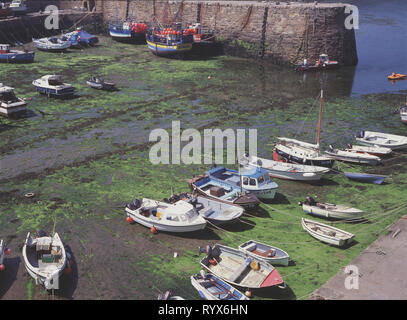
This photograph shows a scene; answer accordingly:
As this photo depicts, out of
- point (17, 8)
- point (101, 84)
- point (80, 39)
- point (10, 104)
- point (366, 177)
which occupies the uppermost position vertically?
point (17, 8)

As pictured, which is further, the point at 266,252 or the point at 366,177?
the point at 366,177

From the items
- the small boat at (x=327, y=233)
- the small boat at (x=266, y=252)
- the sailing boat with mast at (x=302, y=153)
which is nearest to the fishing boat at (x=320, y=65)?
the sailing boat with mast at (x=302, y=153)

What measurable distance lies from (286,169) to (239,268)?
11.3m

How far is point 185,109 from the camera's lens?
1688 inches

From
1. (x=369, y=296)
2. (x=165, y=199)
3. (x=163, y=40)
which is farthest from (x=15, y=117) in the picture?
(x=369, y=296)

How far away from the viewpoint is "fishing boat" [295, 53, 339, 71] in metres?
56.9

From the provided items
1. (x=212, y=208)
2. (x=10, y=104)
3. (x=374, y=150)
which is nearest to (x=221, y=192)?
(x=212, y=208)

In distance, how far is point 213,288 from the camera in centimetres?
1866

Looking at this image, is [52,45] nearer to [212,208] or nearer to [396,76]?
[396,76]

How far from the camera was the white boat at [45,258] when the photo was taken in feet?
62.0

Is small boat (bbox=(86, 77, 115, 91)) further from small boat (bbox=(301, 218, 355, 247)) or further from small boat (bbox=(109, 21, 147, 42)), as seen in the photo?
small boat (bbox=(301, 218, 355, 247))

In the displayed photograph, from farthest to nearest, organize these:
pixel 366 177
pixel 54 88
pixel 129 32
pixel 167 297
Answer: pixel 129 32 < pixel 54 88 < pixel 366 177 < pixel 167 297

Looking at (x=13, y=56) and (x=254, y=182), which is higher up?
(x=13, y=56)
